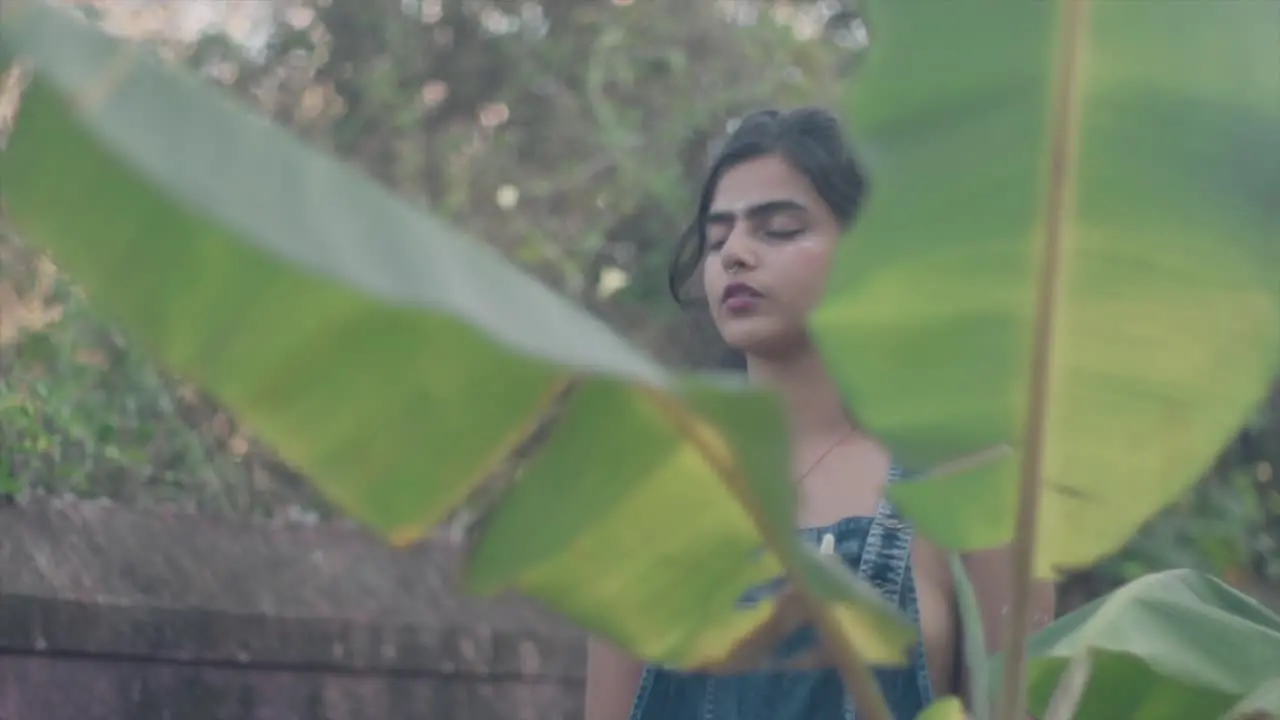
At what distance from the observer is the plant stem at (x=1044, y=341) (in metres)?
0.89

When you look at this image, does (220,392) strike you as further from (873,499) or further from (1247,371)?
(873,499)

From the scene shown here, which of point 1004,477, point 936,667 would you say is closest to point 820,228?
point 936,667

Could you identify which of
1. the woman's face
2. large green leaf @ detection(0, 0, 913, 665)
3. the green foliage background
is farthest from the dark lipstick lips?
the green foliage background

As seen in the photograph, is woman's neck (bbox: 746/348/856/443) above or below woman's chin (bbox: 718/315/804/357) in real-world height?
below

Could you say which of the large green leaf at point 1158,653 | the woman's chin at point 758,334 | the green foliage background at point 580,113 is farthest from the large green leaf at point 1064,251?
the green foliage background at point 580,113

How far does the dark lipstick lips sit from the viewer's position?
142 centimetres

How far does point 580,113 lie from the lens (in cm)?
433

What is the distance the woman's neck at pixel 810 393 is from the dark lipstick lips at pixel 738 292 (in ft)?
0.23

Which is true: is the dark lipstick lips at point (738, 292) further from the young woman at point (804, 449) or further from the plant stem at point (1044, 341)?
the plant stem at point (1044, 341)

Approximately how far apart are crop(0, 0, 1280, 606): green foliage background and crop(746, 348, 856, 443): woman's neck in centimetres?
225

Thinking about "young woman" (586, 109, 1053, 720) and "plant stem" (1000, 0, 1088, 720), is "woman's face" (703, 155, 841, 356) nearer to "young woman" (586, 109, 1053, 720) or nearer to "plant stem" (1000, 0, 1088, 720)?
"young woman" (586, 109, 1053, 720)

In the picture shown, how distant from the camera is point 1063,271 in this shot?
0.96 m

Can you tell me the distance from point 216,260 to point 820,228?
2.98 feet

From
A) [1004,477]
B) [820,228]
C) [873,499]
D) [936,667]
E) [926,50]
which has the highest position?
[926,50]
